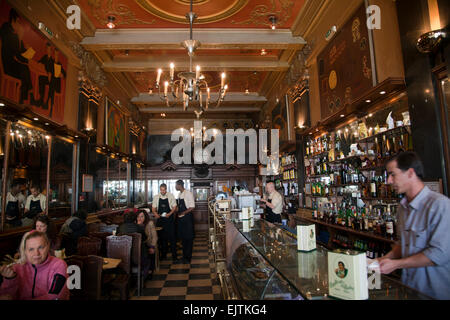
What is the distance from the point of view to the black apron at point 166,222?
639 centimetres

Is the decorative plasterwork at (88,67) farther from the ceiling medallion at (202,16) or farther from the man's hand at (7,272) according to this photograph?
the man's hand at (7,272)

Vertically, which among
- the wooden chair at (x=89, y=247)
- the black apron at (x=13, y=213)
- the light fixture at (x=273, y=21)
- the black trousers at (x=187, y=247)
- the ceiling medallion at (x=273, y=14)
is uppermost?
the ceiling medallion at (x=273, y=14)

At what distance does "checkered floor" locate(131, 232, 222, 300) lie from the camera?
417cm

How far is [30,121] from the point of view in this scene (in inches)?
180

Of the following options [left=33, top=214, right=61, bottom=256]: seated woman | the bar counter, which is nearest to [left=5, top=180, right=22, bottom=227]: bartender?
[left=33, top=214, right=61, bottom=256]: seated woman

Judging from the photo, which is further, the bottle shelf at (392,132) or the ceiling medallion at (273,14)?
the ceiling medallion at (273,14)

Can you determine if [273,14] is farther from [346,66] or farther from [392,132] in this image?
[392,132]

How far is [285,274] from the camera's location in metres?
1.67

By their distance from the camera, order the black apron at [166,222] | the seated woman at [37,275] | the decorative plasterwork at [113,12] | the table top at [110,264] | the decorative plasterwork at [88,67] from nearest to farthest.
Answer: the seated woman at [37,275], the table top at [110,264], the decorative plasterwork at [113,12], the decorative plasterwork at [88,67], the black apron at [166,222]

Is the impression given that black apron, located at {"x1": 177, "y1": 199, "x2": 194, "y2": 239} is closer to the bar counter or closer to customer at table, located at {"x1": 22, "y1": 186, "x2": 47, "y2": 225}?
customer at table, located at {"x1": 22, "y1": 186, "x2": 47, "y2": 225}

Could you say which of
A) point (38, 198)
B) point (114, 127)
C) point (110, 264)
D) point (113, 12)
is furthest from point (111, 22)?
point (110, 264)

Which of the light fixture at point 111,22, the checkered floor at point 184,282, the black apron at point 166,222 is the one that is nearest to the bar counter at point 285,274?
the checkered floor at point 184,282

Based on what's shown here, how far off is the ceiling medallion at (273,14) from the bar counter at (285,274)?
4.91m

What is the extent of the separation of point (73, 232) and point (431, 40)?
5.43m
